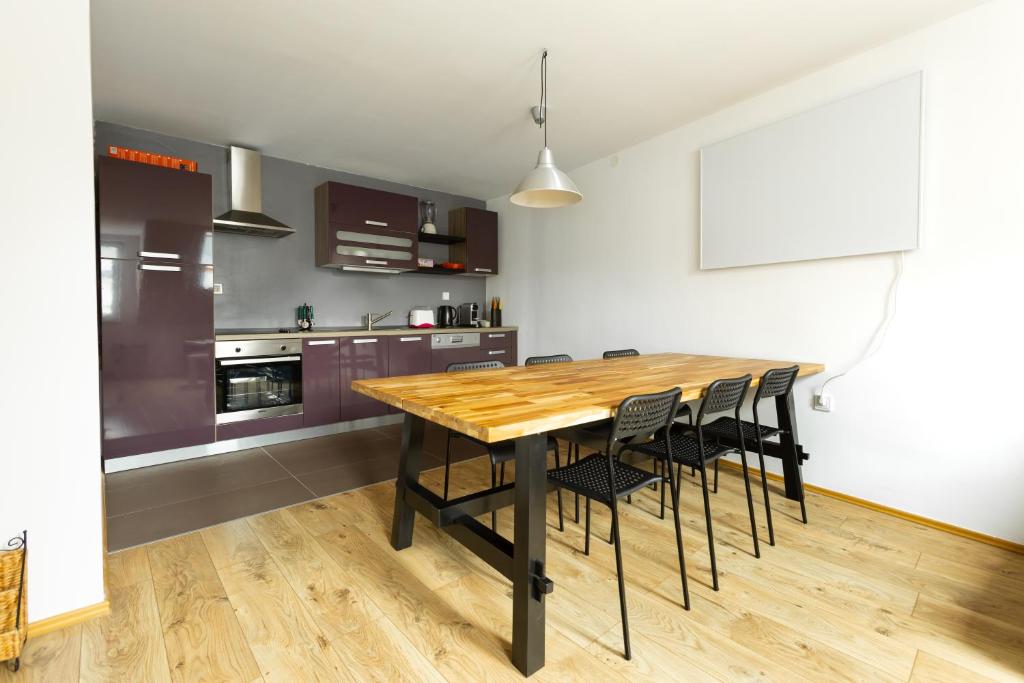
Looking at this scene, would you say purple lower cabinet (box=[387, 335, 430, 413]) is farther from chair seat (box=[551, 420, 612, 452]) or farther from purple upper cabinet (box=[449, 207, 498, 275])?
chair seat (box=[551, 420, 612, 452])

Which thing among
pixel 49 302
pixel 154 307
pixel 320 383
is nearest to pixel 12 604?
pixel 49 302

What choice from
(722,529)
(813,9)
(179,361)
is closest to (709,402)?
(722,529)

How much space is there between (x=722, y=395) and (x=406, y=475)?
1394 millimetres

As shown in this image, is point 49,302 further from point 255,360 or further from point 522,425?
point 255,360

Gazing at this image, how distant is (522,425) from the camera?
4.32 ft

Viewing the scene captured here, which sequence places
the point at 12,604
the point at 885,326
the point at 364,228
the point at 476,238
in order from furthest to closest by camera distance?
the point at 476,238 < the point at 364,228 < the point at 885,326 < the point at 12,604

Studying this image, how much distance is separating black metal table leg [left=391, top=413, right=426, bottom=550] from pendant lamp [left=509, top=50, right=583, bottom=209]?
1.34 m

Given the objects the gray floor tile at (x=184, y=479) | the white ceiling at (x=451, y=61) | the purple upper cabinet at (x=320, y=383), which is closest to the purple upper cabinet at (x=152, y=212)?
the white ceiling at (x=451, y=61)

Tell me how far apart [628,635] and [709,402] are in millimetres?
912

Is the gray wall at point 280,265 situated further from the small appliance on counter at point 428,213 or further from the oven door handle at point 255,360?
the oven door handle at point 255,360

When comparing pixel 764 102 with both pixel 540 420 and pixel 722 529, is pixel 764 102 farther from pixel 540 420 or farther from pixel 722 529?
pixel 540 420

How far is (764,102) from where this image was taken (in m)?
3.12

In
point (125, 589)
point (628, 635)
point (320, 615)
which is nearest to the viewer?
point (628, 635)

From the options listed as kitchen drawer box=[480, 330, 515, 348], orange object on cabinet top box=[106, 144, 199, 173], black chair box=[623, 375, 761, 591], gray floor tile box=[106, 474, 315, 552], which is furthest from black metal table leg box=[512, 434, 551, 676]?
kitchen drawer box=[480, 330, 515, 348]
